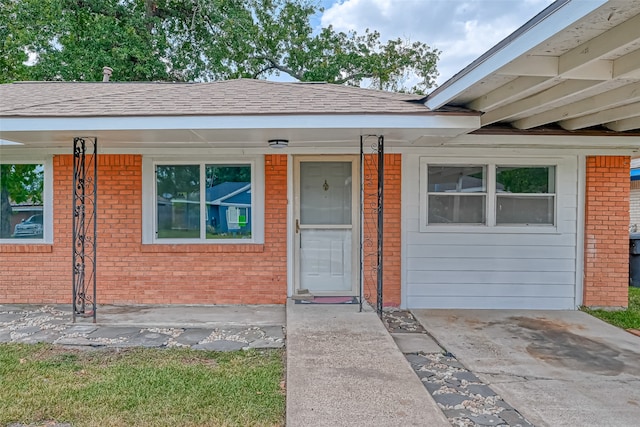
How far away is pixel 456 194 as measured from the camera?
6.49 metres

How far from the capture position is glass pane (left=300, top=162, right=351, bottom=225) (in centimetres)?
653

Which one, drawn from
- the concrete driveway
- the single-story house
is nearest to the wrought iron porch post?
the concrete driveway

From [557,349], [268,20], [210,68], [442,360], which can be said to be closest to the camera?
[442,360]

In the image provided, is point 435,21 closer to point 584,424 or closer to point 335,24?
point 335,24

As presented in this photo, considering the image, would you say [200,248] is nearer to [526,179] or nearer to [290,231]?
[290,231]

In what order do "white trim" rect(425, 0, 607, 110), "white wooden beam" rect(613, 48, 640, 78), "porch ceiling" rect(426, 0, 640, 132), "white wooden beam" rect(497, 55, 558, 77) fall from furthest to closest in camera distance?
1. "white wooden beam" rect(497, 55, 558, 77)
2. "white wooden beam" rect(613, 48, 640, 78)
3. "porch ceiling" rect(426, 0, 640, 132)
4. "white trim" rect(425, 0, 607, 110)

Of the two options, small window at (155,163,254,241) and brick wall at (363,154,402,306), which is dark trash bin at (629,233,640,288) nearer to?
brick wall at (363,154,402,306)

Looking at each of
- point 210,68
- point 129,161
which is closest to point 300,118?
point 129,161

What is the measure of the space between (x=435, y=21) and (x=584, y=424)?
1607cm

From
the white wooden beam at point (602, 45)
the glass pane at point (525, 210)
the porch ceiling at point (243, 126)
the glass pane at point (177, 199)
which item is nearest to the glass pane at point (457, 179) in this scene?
the glass pane at point (525, 210)

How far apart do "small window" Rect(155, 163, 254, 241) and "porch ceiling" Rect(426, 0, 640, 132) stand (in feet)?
10.4

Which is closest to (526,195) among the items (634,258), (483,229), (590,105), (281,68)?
(483,229)

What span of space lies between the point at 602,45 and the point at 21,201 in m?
7.39

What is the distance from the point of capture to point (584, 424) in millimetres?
3080
